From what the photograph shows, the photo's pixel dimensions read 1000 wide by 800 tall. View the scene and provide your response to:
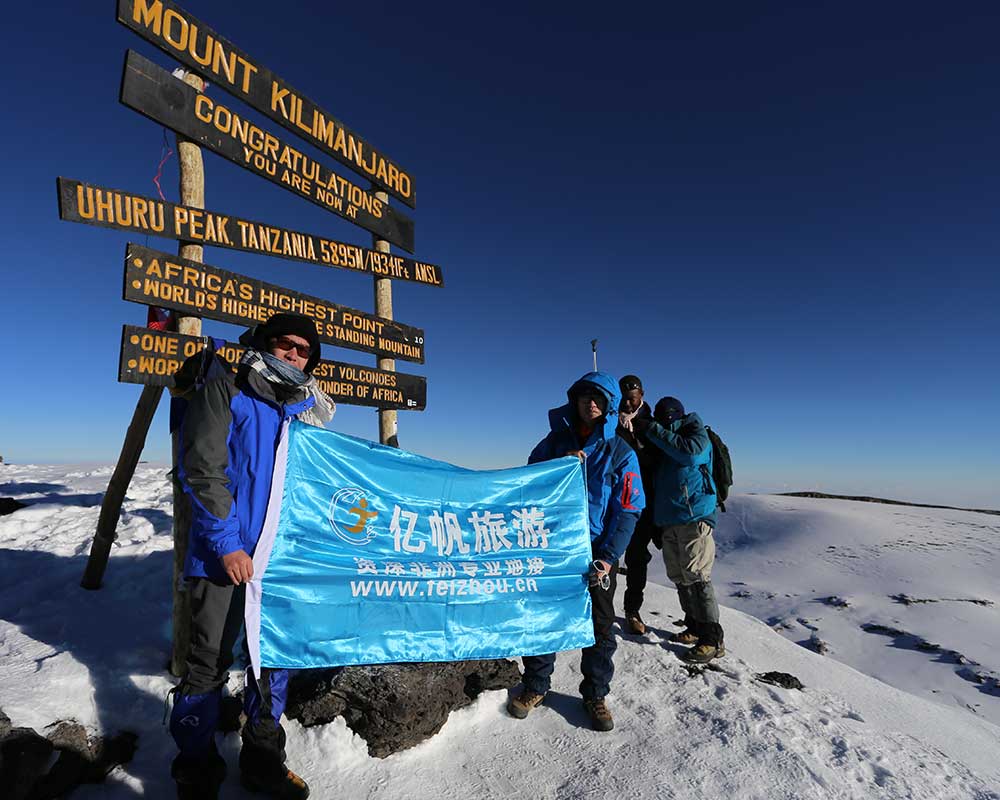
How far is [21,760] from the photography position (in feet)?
8.17

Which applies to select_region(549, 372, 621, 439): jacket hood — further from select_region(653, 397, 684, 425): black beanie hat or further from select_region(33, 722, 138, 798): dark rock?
select_region(33, 722, 138, 798): dark rock

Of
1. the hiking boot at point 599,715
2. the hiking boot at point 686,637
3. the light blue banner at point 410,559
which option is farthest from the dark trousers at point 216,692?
the hiking boot at point 686,637

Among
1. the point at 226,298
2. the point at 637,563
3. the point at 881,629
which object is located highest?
the point at 226,298

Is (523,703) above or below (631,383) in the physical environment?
below

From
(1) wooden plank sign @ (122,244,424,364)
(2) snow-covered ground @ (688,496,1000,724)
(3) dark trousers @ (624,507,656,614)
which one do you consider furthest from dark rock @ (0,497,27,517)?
(2) snow-covered ground @ (688,496,1000,724)

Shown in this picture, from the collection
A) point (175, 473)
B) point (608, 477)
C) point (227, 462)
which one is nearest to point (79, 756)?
point (175, 473)

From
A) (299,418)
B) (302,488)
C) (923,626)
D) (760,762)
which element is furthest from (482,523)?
(923,626)

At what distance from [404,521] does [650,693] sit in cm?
277

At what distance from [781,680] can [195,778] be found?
4894 mm

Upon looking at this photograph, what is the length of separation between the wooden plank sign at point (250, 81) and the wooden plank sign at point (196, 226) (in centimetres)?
116

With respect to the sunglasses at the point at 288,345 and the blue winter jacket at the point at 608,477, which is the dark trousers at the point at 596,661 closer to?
the blue winter jacket at the point at 608,477

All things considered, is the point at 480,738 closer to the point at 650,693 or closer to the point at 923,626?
the point at 650,693

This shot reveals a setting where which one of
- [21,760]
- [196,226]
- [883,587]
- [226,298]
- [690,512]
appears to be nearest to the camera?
[21,760]

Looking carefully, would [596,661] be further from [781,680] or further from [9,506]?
[9,506]
